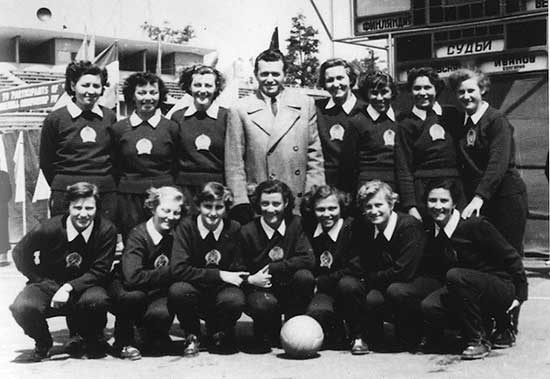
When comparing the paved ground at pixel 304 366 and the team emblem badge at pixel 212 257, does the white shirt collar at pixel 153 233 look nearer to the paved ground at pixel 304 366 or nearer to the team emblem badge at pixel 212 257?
the team emblem badge at pixel 212 257

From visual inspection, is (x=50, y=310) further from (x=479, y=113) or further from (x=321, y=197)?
(x=479, y=113)

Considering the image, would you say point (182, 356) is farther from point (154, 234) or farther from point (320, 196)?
point (320, 196)

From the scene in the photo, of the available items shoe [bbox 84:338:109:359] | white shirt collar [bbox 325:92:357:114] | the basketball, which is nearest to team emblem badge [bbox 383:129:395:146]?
white shirt collar [bbox 325:92:357:114]

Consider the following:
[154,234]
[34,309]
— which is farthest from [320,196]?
[34,309]

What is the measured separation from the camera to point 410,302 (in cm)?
509

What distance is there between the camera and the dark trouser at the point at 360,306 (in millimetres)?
5141

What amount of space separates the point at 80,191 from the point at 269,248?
139cm

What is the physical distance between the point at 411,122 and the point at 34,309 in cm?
300

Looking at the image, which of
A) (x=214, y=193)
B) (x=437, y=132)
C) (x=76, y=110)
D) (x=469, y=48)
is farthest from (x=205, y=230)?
(x=469, y=48)

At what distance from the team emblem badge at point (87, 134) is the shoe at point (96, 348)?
146 centimetres

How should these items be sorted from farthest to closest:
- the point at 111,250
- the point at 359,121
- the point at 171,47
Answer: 1. the point at 171,47
2. the point at 359,121
3. the point at 111,250

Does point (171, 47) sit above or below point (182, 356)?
above

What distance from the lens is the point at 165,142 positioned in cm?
557

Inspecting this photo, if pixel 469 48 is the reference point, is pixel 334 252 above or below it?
below
